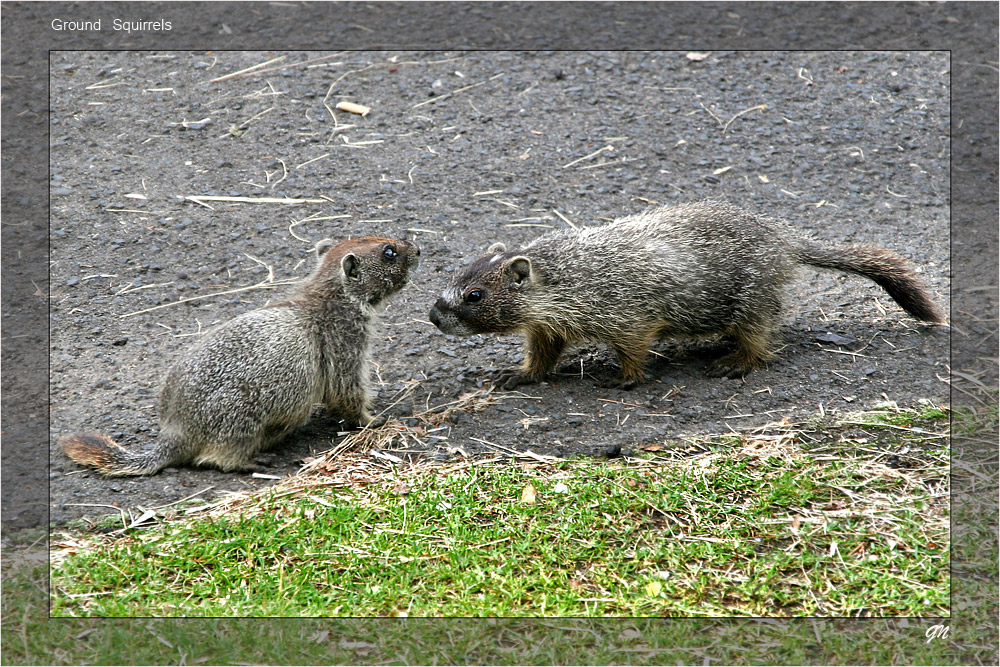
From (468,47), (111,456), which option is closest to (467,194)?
(468,47)

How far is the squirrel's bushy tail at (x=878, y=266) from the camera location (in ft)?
24.2

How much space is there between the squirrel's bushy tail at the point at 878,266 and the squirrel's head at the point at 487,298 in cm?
220

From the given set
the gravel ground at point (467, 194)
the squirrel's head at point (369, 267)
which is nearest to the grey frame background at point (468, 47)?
the gravel ground at point (467, 194)

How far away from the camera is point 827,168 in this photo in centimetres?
975

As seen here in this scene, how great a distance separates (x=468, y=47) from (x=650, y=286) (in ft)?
10.4

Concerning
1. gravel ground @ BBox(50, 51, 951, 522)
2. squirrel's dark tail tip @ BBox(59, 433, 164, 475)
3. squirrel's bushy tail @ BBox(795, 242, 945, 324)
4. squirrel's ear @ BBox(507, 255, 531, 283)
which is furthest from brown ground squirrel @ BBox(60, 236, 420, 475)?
squirrel's bushy tail @ BBox(795, 242, 945, 324)

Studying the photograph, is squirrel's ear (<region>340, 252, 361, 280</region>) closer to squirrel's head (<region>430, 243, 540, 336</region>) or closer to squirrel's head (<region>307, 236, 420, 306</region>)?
squirrel's head (<region>307, 236, 420, 306</region>)

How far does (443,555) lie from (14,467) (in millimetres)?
2993

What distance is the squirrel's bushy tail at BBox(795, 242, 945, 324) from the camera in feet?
24.2

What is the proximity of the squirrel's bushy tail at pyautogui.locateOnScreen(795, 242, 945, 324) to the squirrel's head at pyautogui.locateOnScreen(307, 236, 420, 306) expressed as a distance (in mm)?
3080

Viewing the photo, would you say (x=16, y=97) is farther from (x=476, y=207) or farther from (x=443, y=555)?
(x=443, y=555)

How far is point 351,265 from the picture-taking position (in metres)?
6.79

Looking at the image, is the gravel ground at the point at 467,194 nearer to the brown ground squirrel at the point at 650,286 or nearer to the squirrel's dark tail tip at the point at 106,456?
the squirrel's dark tail tip at the point at 106,456

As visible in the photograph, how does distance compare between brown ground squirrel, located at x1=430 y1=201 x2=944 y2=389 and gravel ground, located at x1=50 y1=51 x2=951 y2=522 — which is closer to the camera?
gravel ground, located at x1=50 y1=51 x2=951 y2=522
